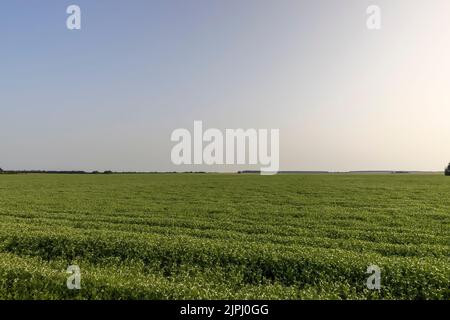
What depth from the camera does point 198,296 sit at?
31.8 feet

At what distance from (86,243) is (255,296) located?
9.28 m
